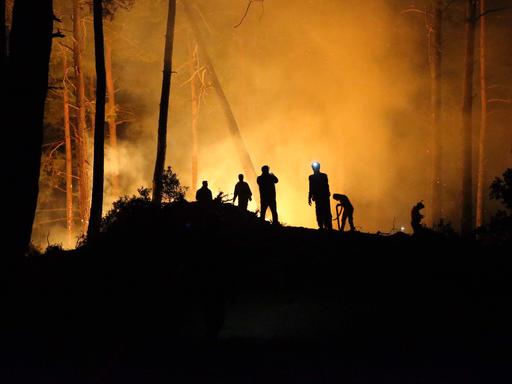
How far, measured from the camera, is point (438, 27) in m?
28.4

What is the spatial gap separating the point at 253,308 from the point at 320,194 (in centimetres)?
584

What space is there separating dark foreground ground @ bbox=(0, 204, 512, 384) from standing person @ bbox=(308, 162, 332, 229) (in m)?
1.08

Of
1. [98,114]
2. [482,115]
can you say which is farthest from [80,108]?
→ [482,115]

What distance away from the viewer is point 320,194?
17906 mm

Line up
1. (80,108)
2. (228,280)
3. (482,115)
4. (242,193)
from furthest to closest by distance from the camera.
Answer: (80,108) < (482,115) < (242,193) < (228,280)

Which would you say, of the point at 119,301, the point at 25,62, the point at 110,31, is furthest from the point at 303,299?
the point at 110,31

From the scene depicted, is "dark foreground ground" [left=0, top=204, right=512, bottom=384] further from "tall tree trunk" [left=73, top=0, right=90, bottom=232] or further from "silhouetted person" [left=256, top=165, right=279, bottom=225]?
"tall tree trunk" [left=73, top=0, right=90, bottom=232]

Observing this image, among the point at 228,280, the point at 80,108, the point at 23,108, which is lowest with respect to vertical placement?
the point at 228,280

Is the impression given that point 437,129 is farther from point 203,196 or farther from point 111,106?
point 111,106

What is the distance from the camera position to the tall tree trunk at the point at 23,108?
11.6 m

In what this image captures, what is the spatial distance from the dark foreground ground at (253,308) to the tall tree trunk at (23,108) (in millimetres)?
1083

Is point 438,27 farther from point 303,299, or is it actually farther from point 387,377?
point 387,377

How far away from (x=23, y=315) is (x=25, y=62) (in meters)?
4.41

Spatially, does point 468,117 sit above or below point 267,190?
above
